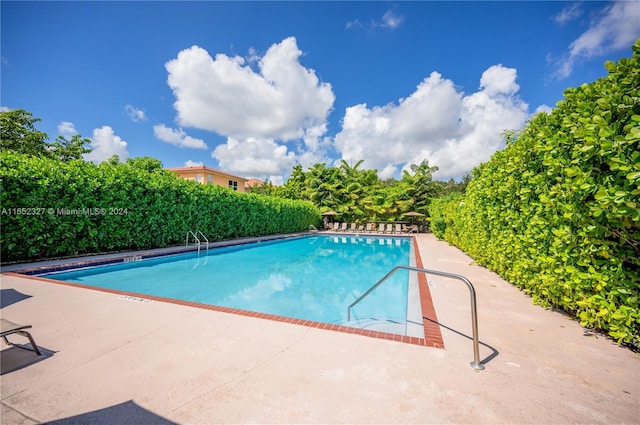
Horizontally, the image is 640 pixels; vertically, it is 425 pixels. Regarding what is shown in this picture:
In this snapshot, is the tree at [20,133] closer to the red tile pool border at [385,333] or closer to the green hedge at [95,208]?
the green hedge at [95,208]

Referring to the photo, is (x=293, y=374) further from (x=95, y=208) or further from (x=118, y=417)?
(x=95, y=208)

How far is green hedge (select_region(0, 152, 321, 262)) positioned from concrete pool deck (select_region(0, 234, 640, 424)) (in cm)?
543

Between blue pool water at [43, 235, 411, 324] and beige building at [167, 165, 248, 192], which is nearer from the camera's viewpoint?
blue pool water at [43, 235, 411, 324]

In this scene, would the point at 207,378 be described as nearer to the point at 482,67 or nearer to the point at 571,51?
the point at 571,51

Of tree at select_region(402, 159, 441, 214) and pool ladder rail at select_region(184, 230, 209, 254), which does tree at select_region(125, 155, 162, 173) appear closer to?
pool ladder rail at select_region(184, 230, 209, 254)

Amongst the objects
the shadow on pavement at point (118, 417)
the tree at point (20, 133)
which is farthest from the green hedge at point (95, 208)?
the tree at point (20, 133)

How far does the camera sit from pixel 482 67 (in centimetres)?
→ 1371

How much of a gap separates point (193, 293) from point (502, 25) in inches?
553

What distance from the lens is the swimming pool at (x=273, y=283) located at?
6133mm

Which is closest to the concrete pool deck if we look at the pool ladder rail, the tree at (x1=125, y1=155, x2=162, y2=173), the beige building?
the pool ladder rail

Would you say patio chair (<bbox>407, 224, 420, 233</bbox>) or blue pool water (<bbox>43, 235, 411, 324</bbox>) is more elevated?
patio chair (<bbox>407, 224, 420, 233</bbox>)

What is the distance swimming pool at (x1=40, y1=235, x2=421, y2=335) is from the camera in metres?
6.13

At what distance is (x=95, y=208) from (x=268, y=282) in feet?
22.7

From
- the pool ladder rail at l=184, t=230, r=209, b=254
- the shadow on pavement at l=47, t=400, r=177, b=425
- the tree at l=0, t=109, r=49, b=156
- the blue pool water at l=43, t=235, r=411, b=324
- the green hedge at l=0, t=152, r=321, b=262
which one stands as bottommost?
the blue pool water at l=43, t=235, r=411, b=324
